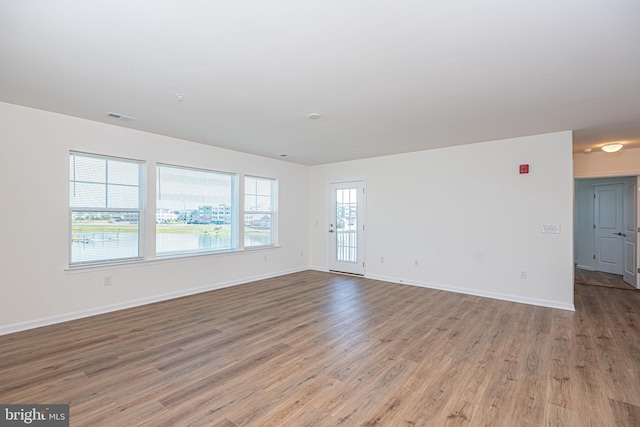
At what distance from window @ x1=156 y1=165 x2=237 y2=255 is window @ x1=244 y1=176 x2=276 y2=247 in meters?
0.33

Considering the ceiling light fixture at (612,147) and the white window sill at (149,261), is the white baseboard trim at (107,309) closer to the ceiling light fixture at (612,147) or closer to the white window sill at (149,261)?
the white window sill at (149,261)

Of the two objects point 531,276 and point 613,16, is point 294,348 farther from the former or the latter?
point 531,276

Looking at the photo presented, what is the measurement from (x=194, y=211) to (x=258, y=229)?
4.80 feet

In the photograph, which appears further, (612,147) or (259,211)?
(259,211)

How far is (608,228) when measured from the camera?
21.5ft

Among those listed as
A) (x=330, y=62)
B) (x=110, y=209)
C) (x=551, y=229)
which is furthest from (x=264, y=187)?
(x=551, y=229)

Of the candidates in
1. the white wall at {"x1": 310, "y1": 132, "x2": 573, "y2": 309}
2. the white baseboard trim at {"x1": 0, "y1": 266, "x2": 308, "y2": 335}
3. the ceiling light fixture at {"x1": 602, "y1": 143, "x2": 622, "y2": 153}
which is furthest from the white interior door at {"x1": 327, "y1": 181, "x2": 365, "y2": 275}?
the ceiling light fixture at {"x1": 602, "y1": 143, "x2": 622, "y2": 153}

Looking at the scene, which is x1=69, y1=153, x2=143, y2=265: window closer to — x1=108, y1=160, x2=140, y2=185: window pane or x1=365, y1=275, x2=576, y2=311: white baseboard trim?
x1=108, y1=160, x2=140, y2=185: window pane

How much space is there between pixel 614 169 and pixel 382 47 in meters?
5.74

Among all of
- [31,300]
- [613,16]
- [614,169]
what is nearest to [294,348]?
[31,300]

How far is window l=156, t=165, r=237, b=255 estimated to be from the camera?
4738 millimetres

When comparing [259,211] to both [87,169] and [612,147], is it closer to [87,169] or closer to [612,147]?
[87,169]

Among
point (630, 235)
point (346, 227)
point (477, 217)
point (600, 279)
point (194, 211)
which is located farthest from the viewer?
point (346, 227)

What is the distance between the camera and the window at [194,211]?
474 centimetres
